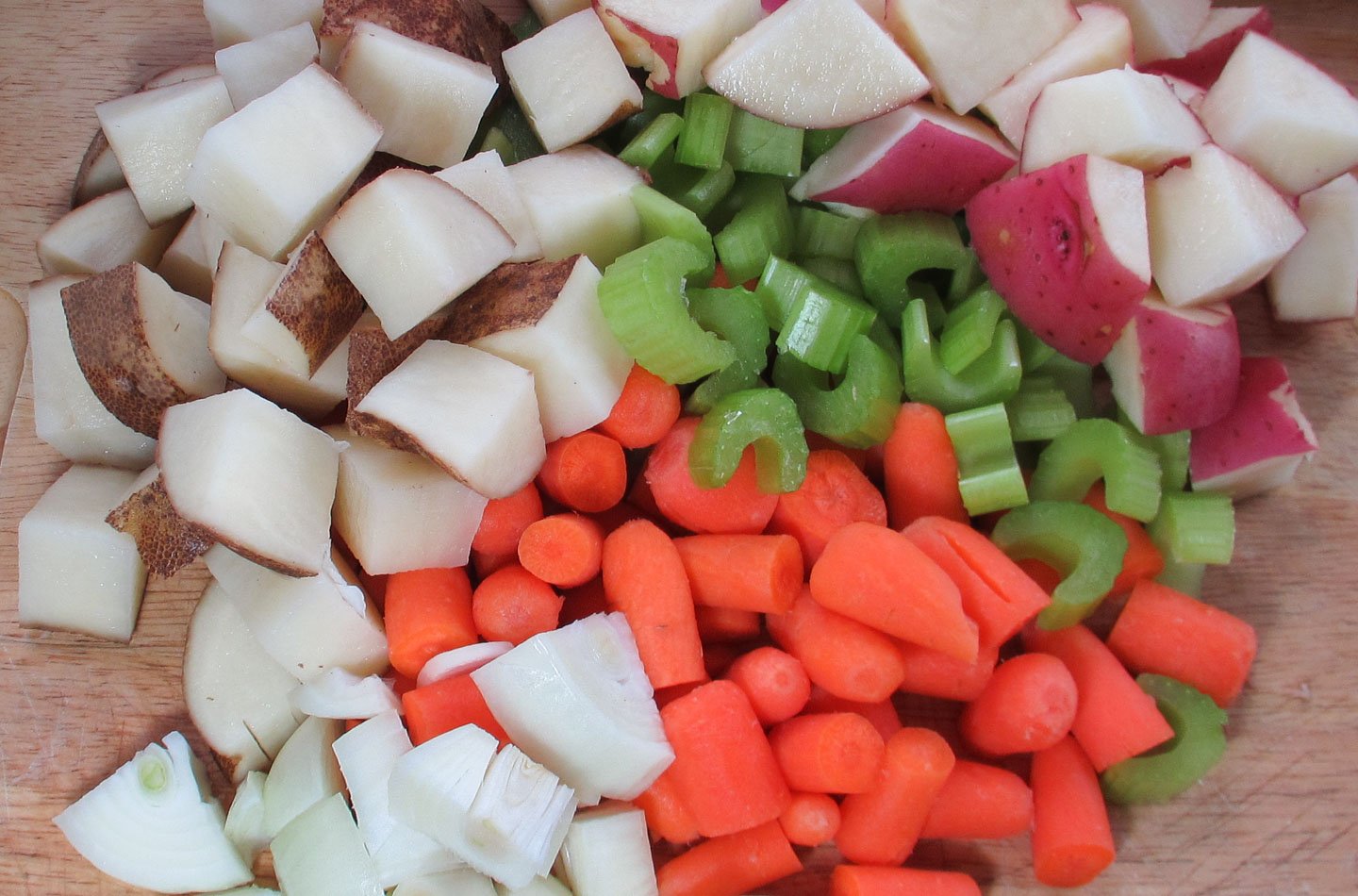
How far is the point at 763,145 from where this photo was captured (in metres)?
1.83

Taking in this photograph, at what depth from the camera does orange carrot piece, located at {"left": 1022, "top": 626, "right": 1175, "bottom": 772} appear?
167 cm

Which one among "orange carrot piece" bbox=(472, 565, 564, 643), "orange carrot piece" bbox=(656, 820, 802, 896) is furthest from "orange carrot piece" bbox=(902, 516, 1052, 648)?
"orange carrot piece" bbox=(472, 565, 564, 643)

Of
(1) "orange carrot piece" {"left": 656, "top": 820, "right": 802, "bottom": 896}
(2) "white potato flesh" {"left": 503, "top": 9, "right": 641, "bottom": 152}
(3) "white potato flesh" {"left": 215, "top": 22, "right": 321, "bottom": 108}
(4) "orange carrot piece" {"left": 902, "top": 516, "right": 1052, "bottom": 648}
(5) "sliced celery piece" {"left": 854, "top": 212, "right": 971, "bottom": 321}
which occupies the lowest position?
(1) "orange carrot piece" {"left": 656, "top": 820, "right": 802, "bottom": 896}

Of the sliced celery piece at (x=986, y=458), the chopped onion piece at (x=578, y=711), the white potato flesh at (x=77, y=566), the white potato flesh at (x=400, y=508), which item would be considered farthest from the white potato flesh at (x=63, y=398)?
the sliced celery piece at (x=986, y=458)

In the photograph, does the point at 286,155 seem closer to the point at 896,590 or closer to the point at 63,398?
the point at 63,398

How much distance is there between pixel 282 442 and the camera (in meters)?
1.59

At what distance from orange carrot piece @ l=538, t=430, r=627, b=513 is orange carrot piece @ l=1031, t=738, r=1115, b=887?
917 millimetres

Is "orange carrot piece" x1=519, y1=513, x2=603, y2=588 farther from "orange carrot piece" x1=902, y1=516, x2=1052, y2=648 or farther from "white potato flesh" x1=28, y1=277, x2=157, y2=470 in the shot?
"white potato flesh" x1=28, y1=277, x2=157, y2=470

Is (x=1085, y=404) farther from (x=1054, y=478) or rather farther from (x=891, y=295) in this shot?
(x=891, y=295)

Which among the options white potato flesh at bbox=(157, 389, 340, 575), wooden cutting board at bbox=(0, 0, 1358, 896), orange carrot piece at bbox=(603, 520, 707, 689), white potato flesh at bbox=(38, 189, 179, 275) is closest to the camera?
white potato flesh at bbox=(157, 389, 340, 575)

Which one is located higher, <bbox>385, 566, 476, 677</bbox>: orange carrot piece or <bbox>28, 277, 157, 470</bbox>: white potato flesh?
<bbox>28, 277, 157, 470</bbox>: white potato flesh

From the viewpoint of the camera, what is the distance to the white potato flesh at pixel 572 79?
1800mm

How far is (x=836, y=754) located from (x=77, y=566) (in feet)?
4.68

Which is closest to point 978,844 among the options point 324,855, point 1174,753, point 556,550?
point 1174,753
